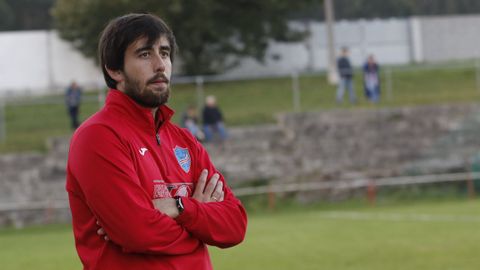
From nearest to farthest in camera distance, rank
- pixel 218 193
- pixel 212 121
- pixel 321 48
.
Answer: pixel 218 193 → pixel 212 121 → pixel 321 48

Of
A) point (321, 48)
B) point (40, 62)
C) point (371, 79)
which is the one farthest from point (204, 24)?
point (371, 79)

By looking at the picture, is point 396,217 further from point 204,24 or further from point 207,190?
point 204,24

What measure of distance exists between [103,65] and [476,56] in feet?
147

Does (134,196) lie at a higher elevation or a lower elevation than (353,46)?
higher

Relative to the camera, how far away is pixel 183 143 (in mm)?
4938

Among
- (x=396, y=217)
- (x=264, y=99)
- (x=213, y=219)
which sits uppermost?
(x=213, y=219)

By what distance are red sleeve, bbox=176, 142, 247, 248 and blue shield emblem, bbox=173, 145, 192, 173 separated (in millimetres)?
85

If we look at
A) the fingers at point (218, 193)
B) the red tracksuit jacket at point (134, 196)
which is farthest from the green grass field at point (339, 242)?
the red tracksuit jacket at point (134, 196)

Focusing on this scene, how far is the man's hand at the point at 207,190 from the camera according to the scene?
16.0 feet

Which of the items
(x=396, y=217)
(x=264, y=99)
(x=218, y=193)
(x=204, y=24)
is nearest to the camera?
(x=218, y=193)

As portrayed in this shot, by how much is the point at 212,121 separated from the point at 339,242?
505 inches

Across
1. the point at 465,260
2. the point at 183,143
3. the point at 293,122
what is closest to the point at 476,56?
the point at 293,122

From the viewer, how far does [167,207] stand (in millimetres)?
4645

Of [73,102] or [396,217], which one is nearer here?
[396,217]
